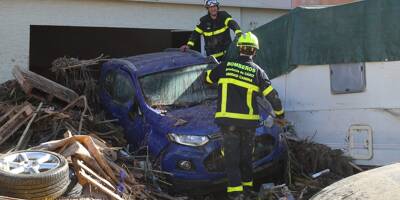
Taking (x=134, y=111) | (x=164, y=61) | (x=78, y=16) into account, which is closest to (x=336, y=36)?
(x=164, y=61)

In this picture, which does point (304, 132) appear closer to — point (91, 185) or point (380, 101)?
point (380, 101)

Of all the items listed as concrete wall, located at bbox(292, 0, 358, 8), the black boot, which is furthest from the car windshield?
concrete wall, located at bbox(292, 0, 358, 8)

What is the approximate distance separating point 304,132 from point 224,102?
1.94 meters

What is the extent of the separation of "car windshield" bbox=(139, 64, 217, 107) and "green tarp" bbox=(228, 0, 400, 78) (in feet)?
4.06

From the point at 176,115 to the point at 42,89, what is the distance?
2.43 m

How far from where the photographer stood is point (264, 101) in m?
7.19

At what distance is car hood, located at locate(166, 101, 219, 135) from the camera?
6543 mm

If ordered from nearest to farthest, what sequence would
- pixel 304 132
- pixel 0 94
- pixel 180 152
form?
1. pixel 180 152
2. pixel 304 132
3. pixel 0 94

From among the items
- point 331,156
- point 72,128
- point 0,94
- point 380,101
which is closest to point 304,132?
point 331,156

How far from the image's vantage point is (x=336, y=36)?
7.45 m

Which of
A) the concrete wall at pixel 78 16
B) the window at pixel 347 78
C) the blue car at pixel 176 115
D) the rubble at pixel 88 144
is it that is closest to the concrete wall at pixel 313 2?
the concrete wall at pixel 78 16

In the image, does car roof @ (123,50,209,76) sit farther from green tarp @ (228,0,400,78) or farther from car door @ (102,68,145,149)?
green tarp @ (228,0,400,78)

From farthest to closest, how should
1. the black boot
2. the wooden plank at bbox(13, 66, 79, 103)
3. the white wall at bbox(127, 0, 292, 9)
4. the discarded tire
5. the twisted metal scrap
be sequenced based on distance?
the white wall at bbox(127, 0, 292, 9) < the twisted metal scrap < the wooden plank at bbox(13, 66, 79, 103) < the black boot < the discarded tire

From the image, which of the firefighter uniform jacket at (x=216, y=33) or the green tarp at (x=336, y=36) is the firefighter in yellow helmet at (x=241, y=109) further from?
the firefighter uniform jacket at (x=216, y=33)
